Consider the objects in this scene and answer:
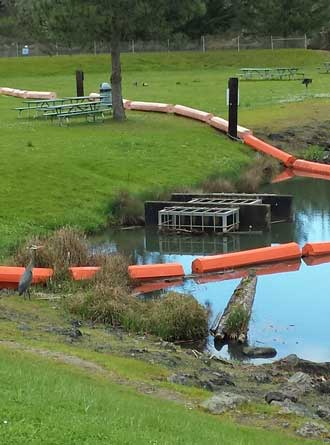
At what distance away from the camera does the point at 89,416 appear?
27.4 ft

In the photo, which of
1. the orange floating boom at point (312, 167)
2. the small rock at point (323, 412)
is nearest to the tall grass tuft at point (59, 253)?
the small rock at point (323, 412)

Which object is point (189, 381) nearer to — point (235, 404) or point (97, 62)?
point (235, 404)

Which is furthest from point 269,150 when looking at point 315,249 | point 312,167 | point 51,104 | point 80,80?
point 315,249

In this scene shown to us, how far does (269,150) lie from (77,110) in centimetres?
963

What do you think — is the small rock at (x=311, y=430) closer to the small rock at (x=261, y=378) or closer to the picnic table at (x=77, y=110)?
the small rock at (x=261, y=378)

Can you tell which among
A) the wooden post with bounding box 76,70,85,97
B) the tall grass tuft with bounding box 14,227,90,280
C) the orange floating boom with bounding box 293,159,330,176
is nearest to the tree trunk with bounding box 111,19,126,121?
the wooden post with bounding box 76,70,85,97

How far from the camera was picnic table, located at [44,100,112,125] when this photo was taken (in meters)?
40.8

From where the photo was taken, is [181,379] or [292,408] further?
[181,379]

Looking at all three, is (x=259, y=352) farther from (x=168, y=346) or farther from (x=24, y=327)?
(x=24, y=327)

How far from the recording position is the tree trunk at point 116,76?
37.7 meters

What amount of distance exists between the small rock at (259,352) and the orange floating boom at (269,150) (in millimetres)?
22466

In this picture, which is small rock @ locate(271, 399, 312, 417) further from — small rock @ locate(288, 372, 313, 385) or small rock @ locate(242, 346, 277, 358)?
small rock @ locate(242, 346, 277, 358)

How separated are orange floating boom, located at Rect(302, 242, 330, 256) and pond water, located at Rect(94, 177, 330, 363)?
0.58 metres

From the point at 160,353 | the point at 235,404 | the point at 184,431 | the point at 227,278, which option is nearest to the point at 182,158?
the point at 227,278
